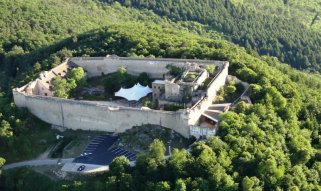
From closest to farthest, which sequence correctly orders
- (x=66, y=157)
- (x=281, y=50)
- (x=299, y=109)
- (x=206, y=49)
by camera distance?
(x=66, y=157)
(x=299, y=109)
(x=206, y=49)
(x=281, y=50)

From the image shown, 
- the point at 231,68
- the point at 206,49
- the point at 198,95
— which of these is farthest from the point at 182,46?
the point at 198,95

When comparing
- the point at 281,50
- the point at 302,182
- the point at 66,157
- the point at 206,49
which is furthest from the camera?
the point at 281,50

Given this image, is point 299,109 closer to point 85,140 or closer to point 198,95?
point 198,95

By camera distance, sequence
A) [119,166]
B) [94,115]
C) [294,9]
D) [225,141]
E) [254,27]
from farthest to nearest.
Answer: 1. [294,9]
2. [254,27]
3. [94,115]
4. [225,141]
5. [119,166]

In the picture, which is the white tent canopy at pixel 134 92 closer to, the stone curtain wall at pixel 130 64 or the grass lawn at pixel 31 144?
the stone curtain wall at pixel 130 64

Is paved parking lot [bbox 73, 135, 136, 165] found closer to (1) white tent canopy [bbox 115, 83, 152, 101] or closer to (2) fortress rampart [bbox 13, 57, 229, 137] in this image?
(2) fortress rampart [bbox 13, 57, 229, 137]

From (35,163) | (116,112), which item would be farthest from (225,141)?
(35,163)

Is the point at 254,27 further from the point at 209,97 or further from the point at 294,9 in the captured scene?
the point at 209,97
